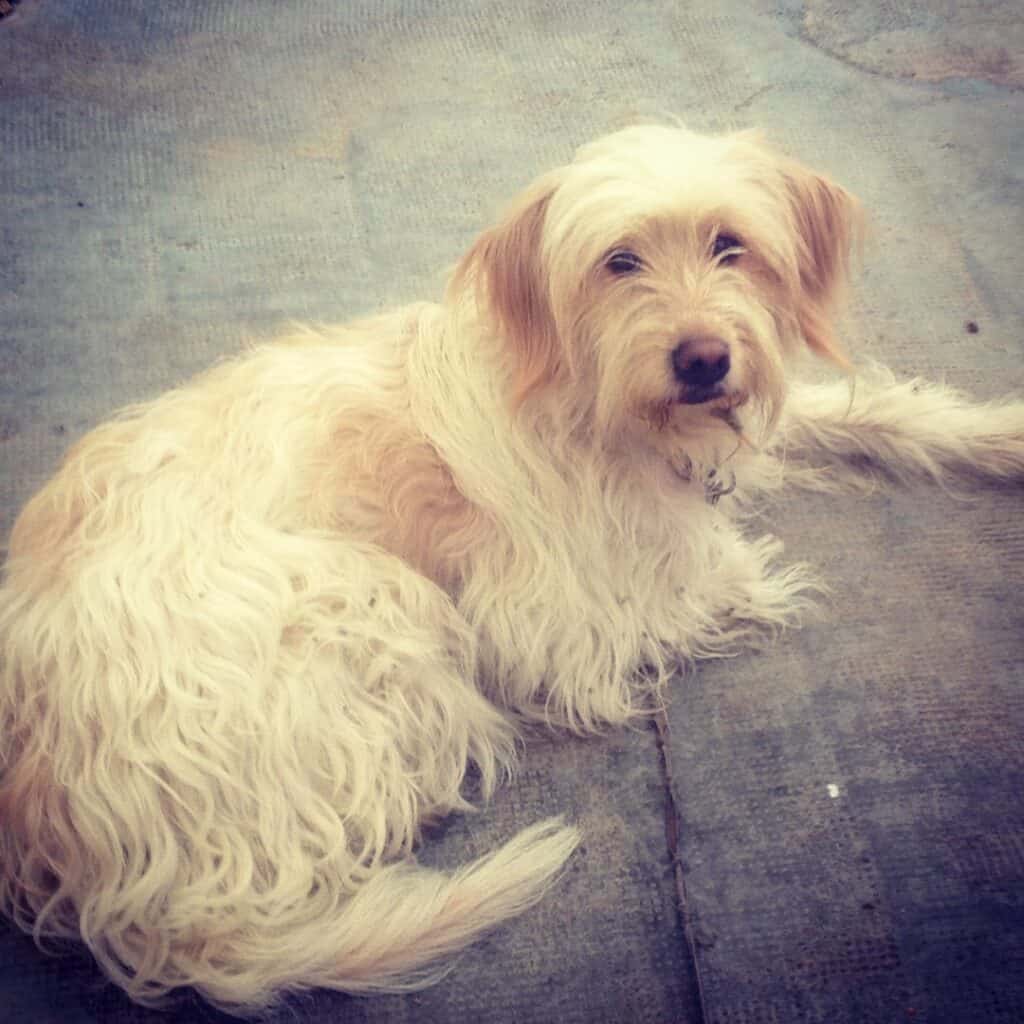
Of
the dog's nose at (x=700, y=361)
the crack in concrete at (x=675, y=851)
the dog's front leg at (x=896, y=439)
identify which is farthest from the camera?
the dog's front leg at (x=896, y=439)

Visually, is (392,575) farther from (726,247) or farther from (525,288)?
(726,247)

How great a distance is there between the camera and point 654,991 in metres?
1.66

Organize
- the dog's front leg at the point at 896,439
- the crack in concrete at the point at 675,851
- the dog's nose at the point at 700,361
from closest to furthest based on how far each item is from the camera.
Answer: the dog's nose at the point at 700,361 < the crack in concrete at the point at 675,851 < the dog's front leg at the point at 896,439

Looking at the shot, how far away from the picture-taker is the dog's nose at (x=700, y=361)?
153cm

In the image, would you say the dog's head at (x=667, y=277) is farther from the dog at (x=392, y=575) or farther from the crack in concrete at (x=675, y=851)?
the crack in concrete at (x=675, y=851)

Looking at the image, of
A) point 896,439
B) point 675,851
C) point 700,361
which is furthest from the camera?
point 896,439

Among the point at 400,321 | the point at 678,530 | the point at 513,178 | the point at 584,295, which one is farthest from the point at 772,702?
the point at 513,178

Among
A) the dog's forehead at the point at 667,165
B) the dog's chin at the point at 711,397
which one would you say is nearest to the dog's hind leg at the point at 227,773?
the dog's chin at the point at 711,397

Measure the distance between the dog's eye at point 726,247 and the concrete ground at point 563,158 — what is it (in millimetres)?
883

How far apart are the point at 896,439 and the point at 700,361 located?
108 cm

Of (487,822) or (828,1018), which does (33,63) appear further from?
(828,1018)

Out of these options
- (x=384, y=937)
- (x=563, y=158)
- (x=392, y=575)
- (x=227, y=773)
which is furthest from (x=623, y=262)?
(x=563, y=158)

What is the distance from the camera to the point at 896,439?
2.41m

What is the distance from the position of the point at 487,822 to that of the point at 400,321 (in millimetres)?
1008
